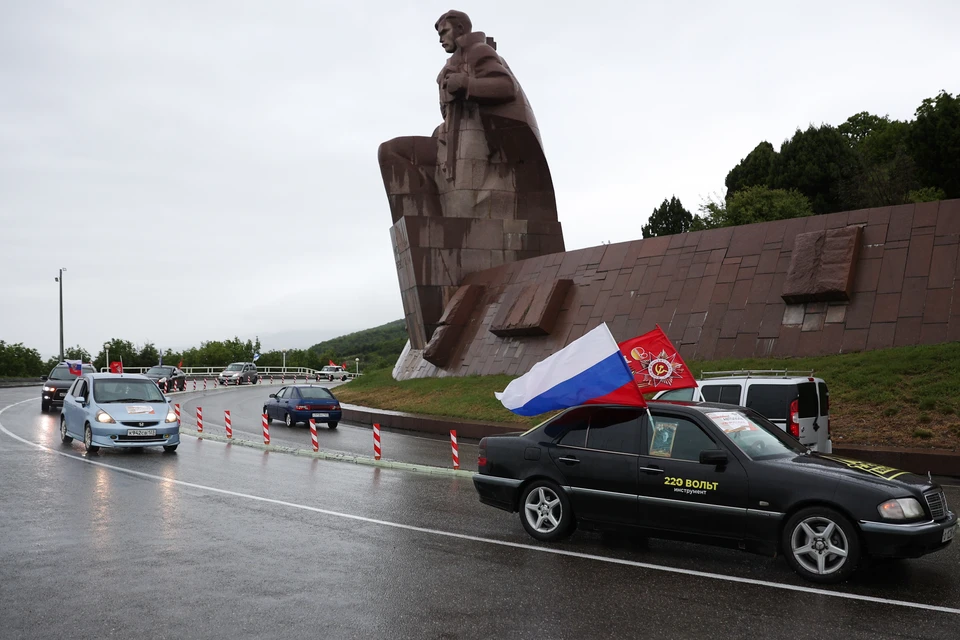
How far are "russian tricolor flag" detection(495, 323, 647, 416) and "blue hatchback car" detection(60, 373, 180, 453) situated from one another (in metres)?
9.95

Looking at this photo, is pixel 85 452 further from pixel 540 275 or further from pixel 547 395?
pixel 540 275

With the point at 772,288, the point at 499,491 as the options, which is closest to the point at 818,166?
the point at 772,288

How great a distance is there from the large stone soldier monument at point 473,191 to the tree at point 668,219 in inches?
1518

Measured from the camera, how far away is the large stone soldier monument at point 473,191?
32531mm

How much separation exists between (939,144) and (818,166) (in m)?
7.10

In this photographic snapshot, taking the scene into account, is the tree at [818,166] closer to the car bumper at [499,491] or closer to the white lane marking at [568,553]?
the white lane marking at [568,553]

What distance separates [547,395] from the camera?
8609mm

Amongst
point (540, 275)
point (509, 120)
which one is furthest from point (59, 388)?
point (509, 120)

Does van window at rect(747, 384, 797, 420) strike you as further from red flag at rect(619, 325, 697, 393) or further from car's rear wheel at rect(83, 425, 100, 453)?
car's rear wheel at rect(83, 425, 100, 453)

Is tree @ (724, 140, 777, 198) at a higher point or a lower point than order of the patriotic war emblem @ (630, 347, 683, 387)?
higher

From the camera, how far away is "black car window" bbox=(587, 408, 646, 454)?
315 inches

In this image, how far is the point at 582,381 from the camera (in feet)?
27.7

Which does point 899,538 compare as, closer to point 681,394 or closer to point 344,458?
point 681,394

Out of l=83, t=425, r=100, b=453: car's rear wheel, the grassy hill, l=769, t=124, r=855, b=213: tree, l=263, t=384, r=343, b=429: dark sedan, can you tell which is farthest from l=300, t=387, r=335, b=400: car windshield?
l=769, t=124, r=855, b=213: tree
